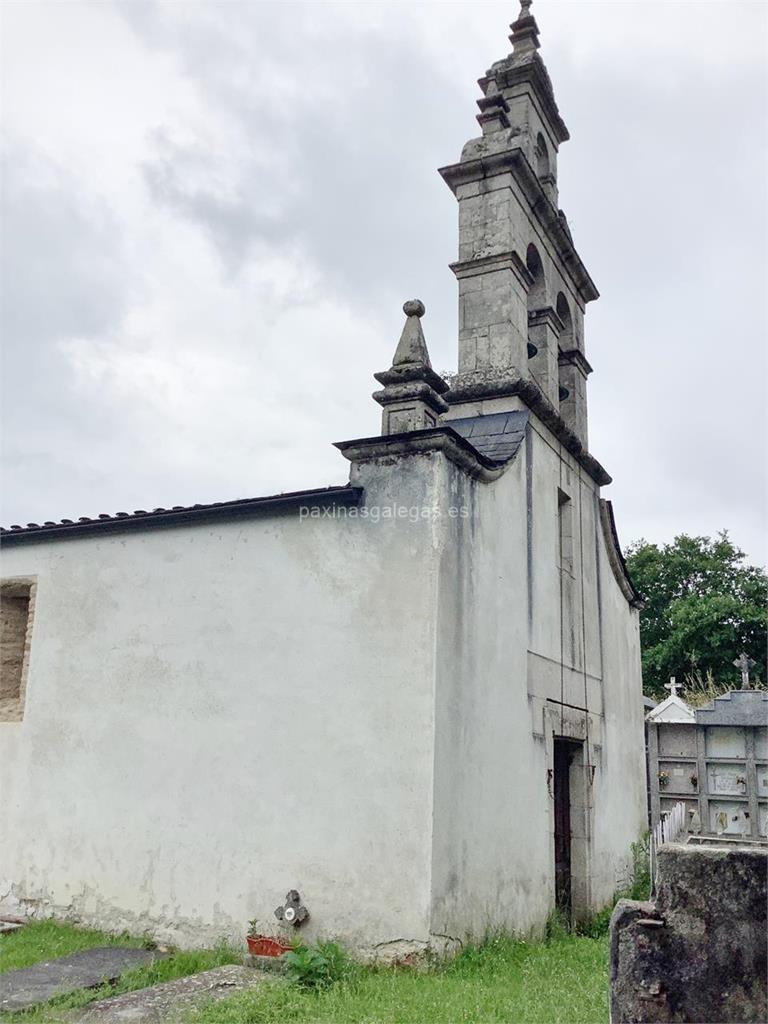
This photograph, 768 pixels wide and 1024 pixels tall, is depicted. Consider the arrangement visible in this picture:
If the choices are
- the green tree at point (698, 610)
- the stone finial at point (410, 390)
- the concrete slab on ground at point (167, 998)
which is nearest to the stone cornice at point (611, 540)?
the stone finial at point (410, 390)

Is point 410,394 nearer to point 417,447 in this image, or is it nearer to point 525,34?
point 417,447

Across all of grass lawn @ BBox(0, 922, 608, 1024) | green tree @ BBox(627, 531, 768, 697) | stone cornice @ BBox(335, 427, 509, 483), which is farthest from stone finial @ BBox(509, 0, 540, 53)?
green tree @ BBox(627, 531, 768, 697)

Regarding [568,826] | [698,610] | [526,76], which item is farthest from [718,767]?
[698,610]

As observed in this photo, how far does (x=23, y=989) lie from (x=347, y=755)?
2.65m

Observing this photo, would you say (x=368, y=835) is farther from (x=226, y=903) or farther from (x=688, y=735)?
(x=688, y=735)

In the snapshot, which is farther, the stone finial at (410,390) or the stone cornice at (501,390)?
the stone cornice at (501,390)

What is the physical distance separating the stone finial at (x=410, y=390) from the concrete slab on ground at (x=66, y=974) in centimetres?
464

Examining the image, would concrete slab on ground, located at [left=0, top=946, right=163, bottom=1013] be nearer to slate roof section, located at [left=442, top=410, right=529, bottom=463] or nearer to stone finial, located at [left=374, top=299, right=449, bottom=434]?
stone finial, located at [left=374, top=299, right=449, bottom=434]

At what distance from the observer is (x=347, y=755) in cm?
687

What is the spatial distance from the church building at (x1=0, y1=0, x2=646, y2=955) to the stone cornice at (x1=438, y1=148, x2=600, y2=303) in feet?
0.18

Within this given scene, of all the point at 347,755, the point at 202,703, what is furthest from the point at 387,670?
the point at 202,703

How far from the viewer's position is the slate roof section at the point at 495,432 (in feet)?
28.0

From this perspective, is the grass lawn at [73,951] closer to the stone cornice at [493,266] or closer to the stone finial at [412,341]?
the stone finial at [412,341]

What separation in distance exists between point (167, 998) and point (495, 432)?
5668mm
